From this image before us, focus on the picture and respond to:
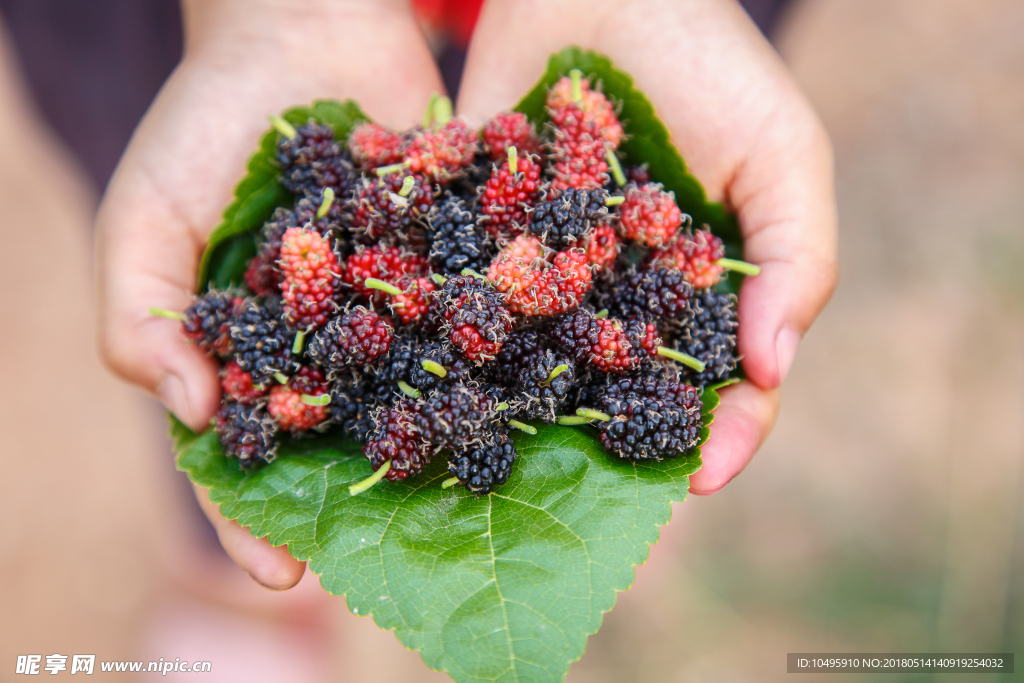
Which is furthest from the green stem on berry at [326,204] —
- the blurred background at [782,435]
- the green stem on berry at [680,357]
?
the blurred background at [782,435]

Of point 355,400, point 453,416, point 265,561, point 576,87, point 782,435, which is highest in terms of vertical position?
point 576,87

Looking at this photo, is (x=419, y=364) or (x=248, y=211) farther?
(x=248, y=211)

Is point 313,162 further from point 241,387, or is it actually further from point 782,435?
point 782,435

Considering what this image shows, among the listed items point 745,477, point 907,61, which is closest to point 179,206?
point 745,477

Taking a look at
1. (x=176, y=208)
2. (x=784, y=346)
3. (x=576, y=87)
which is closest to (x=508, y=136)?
(x=576, y=87)

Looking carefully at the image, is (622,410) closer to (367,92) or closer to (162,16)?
(367,92)

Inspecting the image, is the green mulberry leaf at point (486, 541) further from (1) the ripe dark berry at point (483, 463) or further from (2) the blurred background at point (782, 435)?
(2) the blurred background at point (782, 435)
